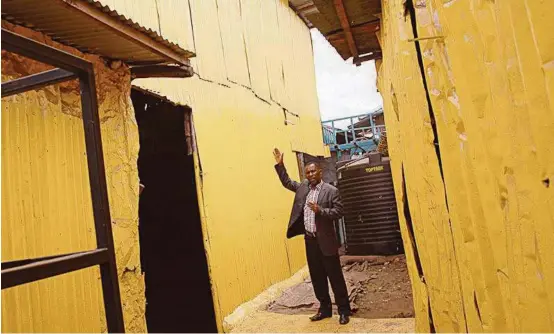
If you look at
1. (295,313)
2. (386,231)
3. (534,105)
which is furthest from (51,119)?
(386,231)

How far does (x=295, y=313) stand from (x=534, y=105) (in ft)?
18.5

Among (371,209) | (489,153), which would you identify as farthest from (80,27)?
(371,209)

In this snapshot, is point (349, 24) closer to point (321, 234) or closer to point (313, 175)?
point (313, 175)

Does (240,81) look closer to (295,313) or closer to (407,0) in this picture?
(295,313)

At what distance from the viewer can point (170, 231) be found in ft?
22.4

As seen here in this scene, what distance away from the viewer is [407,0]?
2.14m

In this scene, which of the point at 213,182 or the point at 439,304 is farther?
the point at 213,182

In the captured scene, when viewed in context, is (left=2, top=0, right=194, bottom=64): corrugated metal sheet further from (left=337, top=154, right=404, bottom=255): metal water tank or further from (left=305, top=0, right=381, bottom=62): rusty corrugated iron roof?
(left=337, top=154, right=404, bottom=255): metal water tank

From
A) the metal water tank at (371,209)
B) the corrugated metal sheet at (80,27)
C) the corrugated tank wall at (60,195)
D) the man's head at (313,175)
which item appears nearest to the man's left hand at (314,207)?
the man's head at (313,175)

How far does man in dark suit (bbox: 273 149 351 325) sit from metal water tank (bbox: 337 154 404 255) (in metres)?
4.12

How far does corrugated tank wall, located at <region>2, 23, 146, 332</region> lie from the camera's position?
257 centimetres

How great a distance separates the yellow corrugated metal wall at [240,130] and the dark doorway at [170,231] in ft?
1.48

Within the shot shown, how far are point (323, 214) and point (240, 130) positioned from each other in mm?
2803

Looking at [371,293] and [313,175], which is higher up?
[313,175]
